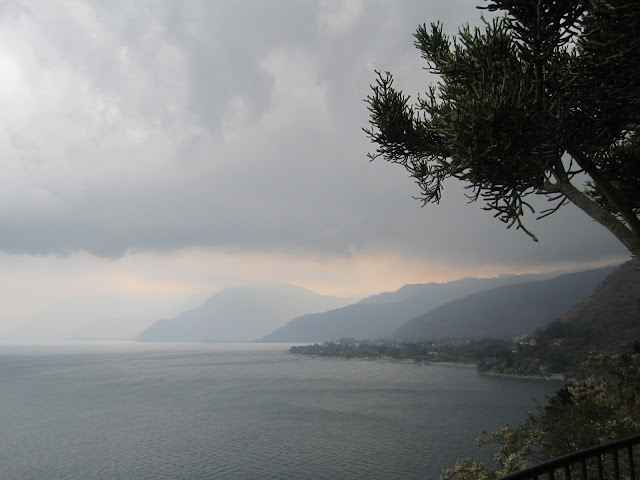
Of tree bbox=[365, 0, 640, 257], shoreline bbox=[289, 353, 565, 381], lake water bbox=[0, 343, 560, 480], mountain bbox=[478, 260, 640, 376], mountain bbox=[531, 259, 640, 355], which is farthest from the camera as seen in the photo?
mountain bbox=[531, 259, 640, 355]

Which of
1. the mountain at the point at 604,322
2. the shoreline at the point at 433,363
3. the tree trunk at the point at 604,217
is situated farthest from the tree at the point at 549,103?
the mountain at the point at 604,322

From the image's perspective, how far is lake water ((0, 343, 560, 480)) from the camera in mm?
33750

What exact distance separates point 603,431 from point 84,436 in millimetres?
50862

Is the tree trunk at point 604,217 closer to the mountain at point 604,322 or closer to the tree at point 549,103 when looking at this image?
the tree at point 549,103

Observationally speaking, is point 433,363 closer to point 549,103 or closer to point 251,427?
point 251,427

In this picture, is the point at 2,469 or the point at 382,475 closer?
the point at 382,475

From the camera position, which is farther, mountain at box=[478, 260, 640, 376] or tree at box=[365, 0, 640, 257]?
mountain at box=[478, 260, 640, 376]

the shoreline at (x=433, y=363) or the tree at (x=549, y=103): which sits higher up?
the tree at (x=549, y=103)

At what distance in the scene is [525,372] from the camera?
96.0 metres

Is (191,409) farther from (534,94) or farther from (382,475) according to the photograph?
(534,94)

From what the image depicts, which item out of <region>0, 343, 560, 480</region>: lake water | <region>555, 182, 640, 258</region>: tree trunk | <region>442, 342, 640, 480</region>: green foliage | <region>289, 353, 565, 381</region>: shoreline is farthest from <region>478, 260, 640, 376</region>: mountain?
<region>555, 182, 640, 258</region>: tree trunk

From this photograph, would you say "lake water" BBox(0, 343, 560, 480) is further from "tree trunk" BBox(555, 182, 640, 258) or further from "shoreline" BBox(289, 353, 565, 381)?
"tree trunk" BBox(555, 182, 640, 258)

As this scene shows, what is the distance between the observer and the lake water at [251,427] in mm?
33750

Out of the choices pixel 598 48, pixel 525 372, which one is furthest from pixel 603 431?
pixel 525 372
